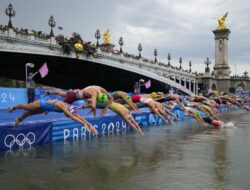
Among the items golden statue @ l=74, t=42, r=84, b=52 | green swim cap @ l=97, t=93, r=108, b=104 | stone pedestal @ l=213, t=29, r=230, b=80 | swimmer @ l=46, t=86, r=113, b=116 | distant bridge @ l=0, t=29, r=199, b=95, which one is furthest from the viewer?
stone pedestal @ l=213, t=29, r=230, b=80

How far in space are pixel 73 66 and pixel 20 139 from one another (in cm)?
5022

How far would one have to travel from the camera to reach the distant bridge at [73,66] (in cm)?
4691

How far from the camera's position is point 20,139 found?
53.8 ft

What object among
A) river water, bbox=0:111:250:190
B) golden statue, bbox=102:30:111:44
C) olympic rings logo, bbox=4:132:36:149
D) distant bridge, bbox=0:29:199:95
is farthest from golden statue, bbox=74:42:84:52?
golden statue, bbox=102:30:111:44

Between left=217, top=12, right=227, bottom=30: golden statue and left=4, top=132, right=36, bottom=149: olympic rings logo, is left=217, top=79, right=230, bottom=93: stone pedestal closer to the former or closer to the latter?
left=217, top=12, right=227, bottom=30: golden statue

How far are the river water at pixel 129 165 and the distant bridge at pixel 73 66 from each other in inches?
1194

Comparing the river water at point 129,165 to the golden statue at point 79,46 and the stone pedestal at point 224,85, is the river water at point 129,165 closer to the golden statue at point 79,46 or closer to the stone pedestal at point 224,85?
the golden statue at point 79,46

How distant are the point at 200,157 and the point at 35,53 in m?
38.6

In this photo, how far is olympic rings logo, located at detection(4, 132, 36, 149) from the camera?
1576cm

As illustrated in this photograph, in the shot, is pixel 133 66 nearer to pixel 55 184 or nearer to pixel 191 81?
pixel 191 81

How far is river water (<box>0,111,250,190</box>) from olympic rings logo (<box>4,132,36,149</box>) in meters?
0.58

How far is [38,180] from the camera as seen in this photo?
34.8 ft

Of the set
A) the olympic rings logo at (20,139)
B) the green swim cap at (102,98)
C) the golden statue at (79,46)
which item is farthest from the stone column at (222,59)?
the olympic rings logo at (20,139)

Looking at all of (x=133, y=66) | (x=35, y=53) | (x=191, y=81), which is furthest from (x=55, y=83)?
(x=191, y=81)
